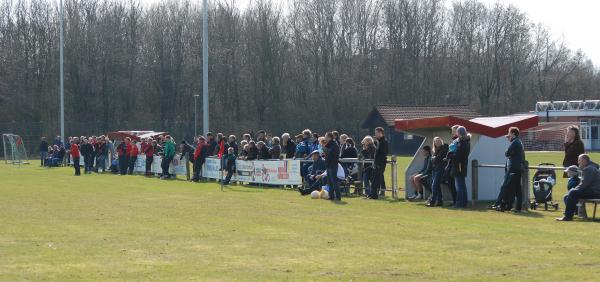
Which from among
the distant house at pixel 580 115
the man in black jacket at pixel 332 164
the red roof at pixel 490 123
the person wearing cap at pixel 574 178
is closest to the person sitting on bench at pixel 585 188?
the person wearing cap at pixel 574 178

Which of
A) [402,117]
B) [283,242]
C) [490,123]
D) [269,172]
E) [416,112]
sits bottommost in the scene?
[283,242]

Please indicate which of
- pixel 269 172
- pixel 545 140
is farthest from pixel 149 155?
pixel 545 140

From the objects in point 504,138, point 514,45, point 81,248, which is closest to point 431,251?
point 81,248

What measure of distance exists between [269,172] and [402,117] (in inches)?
1560

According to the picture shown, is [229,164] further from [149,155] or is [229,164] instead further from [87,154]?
[87,154]

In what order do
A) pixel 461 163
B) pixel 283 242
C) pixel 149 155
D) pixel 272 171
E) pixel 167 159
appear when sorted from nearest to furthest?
pixel 283 242 < pixel 461 163 < pixel 272 171 < pixel 167 159 < pixel 149 155

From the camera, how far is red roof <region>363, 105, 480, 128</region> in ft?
217

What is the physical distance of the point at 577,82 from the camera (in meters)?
99.1

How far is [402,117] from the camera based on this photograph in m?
66.6

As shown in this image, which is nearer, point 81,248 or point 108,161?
point 81,248

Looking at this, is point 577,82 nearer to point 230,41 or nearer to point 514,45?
point 514,45

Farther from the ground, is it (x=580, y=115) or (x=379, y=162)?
(x=580, y=115)

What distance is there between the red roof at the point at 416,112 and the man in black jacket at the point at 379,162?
43.2 metres

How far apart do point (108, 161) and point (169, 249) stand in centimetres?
3129
